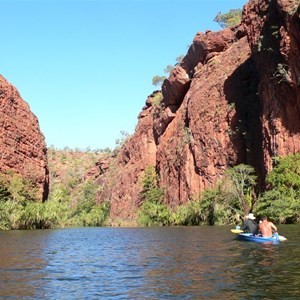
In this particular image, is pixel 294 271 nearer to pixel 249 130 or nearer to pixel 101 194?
pixel 249 130

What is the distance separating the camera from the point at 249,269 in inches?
634

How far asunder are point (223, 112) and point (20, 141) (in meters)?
32.7

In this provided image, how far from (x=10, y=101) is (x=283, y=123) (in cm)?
4308

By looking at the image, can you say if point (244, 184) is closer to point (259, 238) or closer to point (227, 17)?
point (259, 238)

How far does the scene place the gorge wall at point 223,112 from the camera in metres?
59.5

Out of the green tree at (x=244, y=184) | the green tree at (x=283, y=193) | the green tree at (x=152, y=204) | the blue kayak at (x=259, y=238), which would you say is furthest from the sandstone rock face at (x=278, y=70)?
the blue kayak at (x=259, y=238)

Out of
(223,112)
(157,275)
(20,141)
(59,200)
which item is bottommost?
(157,275)

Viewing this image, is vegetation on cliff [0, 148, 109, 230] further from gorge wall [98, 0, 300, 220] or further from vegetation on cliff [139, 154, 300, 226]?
vegetation on cliff [139, 154, 300, 226]

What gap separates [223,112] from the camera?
77.2 meters

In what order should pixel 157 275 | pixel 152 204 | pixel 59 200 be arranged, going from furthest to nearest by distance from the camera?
pixel 152 204 < pixel 59 200 < pixel 157 275

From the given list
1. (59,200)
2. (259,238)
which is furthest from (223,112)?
(259,238)

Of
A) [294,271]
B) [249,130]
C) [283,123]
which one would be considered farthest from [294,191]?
[294,271]

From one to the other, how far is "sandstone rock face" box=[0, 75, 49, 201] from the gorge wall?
887 inches

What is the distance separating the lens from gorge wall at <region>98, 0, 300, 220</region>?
195 feet
